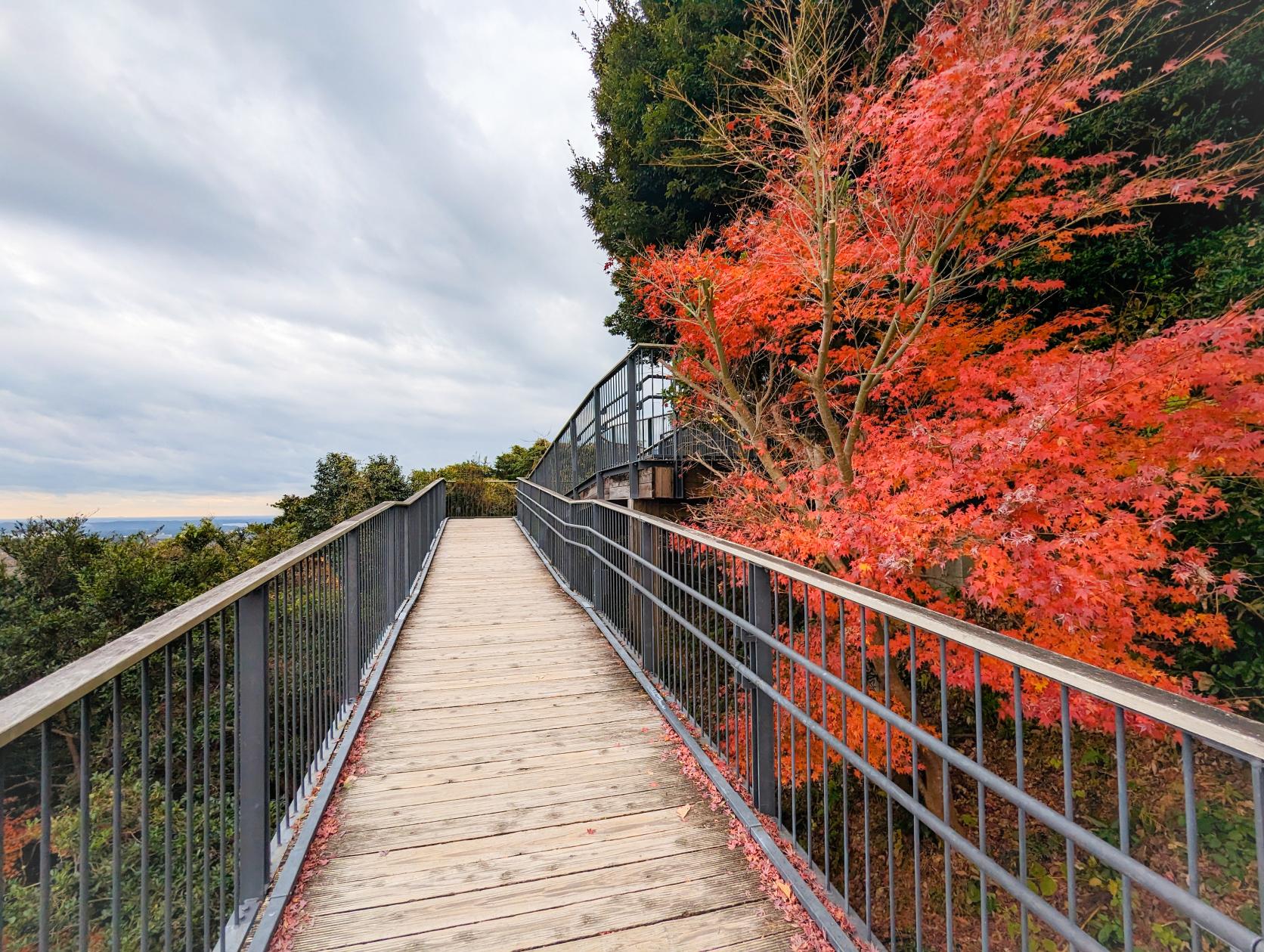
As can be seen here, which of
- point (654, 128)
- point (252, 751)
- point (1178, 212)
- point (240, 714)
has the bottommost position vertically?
point (252, 751)

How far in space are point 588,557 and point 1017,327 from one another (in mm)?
5180

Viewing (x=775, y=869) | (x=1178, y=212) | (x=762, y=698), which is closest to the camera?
(x=775, y=869)

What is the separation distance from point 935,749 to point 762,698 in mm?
981

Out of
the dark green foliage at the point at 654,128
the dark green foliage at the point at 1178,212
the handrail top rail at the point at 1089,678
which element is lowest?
the handrail top rail at the point at 1089,678

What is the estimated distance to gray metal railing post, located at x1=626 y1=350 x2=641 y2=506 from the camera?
7051mm

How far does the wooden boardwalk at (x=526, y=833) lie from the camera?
5.80ft

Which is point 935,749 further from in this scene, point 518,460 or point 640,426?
point 518,460

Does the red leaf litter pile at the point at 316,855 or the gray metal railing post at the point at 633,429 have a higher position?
the gray metal railing post at the point at 633,429

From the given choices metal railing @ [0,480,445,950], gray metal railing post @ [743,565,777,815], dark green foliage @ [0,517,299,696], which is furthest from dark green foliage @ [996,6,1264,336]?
dark green foliage @ [0,517,299,696]

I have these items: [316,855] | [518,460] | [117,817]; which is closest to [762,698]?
[316,855]

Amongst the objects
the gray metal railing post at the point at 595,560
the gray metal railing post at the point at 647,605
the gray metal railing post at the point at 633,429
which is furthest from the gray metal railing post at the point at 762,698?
Result: the gray metal railing post at the point at 633,429

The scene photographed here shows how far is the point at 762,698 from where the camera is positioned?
2.34 meters

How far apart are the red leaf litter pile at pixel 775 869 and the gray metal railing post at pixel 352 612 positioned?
2066 millimetres

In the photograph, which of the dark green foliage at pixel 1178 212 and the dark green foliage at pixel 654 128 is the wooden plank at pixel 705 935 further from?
the dark green foliage at pixel 654 128
